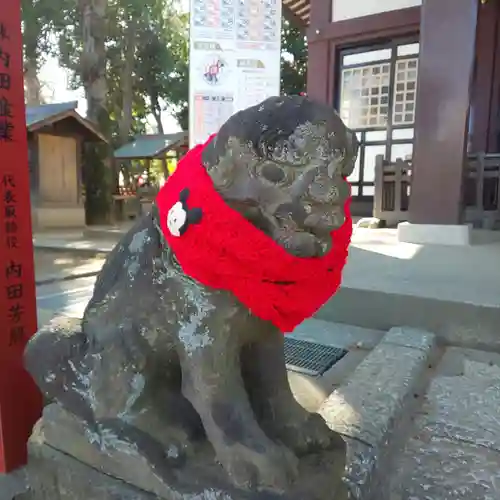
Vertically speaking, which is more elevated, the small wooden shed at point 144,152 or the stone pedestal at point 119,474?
the small wooden shed at point 144,152

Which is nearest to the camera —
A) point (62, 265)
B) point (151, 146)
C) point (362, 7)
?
point (62, 265)

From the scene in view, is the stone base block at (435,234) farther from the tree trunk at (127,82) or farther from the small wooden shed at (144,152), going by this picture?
the tree trunk at (127,82)

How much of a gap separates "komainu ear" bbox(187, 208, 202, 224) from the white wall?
7.64m

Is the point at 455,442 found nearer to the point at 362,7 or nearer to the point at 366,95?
the point at 362,7

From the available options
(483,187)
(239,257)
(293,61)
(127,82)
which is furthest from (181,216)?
(127,82)

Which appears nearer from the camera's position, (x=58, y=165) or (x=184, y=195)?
(x=184, y=195)

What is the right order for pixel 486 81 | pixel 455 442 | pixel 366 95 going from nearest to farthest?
pixel 455 442
pixel 486 81
pixel 366 95

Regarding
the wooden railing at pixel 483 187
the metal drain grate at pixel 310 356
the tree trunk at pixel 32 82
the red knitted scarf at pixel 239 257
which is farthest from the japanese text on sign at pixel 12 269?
the tree trunk at pixel 32 82

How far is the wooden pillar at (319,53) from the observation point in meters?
7.99

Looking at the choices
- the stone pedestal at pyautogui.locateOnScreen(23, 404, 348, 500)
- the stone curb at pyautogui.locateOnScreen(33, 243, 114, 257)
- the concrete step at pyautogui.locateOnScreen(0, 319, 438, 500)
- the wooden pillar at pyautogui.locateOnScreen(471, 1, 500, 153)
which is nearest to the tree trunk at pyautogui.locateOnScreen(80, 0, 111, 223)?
the stone curb at pyautogui.locateOnScreen(33, 243, 114, 257)

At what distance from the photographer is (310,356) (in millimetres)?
2213

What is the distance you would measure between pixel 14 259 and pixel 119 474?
2.09ft

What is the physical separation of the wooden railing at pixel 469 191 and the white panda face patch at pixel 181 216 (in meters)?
5.79

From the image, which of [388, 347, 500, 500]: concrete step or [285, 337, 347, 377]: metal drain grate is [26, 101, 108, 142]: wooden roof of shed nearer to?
[285, 337, 347, 377]: metal drain grate
